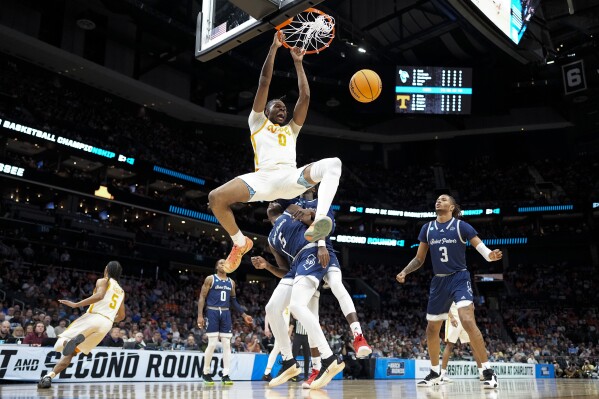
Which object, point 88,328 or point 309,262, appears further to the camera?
point 88,328

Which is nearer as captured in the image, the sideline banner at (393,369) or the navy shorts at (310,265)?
the navy shorts at (310,265)

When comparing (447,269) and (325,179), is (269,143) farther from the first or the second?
(447,269)

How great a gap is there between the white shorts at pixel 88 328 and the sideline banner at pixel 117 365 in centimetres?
219

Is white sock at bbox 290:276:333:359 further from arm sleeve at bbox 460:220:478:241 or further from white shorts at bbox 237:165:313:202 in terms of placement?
arm sleeve at bbox 460:220:478:241

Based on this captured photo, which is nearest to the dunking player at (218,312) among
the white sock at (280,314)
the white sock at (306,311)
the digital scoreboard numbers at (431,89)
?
the white sock at (280,314)

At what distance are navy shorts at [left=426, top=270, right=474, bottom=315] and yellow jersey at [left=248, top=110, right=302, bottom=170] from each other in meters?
3.30

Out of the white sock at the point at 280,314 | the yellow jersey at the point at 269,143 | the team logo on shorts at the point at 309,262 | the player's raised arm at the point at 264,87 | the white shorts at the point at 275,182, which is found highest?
the player's raised arm at the point at 264,87

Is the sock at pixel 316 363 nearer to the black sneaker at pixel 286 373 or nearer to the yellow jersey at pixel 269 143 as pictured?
the black sneaker at pixel 286 373

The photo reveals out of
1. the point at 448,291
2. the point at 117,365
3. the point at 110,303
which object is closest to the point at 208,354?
the point at 117,365

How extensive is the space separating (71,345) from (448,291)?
17.8 feet

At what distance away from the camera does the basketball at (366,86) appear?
32.4 ft

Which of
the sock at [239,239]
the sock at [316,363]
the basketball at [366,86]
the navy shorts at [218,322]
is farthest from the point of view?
the navy shorts at [218,322]

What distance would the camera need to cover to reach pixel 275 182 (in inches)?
234

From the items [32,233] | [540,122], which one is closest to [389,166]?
[540,122]
